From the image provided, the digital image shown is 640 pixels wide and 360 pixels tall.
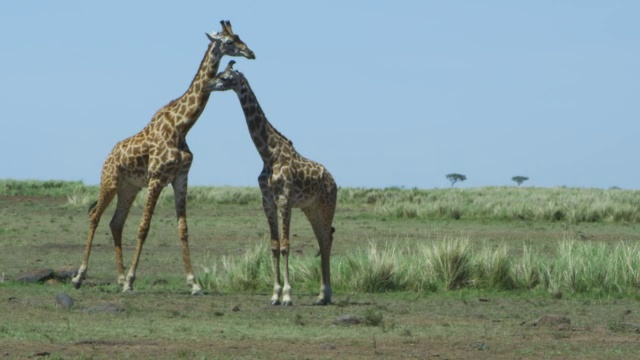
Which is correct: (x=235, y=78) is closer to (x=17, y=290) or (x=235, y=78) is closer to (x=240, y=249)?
(x=17, y=290)

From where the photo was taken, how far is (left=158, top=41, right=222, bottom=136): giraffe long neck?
57.4 ft

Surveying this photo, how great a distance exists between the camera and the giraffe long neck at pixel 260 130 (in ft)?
52.2

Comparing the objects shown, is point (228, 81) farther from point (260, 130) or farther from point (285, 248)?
point (285, 248)

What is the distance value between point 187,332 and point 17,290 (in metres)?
4.79

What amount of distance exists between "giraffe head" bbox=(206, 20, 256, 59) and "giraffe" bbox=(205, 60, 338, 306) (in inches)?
35.6

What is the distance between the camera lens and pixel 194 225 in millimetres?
33062

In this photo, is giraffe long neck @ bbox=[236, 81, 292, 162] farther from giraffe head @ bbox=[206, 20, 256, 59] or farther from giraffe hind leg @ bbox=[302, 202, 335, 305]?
giraffe head @ bbox=[206, 20, 256, 59]

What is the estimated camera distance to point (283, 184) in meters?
15.6

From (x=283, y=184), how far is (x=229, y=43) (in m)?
2.59

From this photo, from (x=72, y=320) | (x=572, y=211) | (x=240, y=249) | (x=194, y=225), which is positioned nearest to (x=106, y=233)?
(x=194, y=225)

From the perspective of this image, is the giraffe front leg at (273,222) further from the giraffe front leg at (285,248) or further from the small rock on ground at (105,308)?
the small rock on ground at (105,308)

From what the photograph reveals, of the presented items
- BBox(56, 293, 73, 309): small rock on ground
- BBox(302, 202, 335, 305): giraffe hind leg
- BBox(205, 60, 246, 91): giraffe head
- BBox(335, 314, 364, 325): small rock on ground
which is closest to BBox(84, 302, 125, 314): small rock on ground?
BBox(56, 293, 73, 309): small rock on ground

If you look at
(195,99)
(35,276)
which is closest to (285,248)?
(195,99)

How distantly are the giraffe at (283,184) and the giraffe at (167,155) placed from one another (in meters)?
1.19
